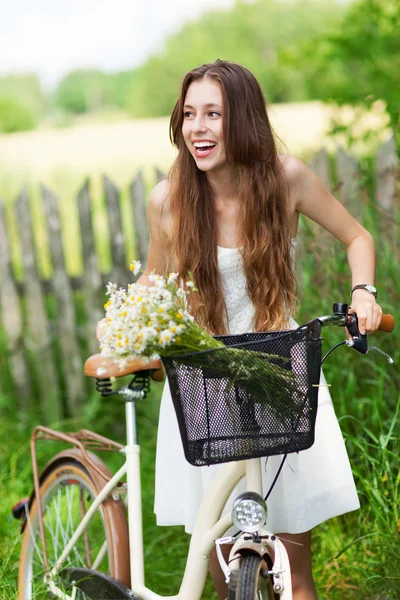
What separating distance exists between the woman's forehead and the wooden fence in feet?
9.96

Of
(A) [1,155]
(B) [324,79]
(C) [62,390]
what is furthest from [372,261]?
(A) [1,155]

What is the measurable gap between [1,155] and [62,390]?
25.2ft

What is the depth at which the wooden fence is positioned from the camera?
5355mm

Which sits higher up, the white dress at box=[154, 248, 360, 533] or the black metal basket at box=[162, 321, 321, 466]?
the black metal basket at box=[162, 321, 321, 466]

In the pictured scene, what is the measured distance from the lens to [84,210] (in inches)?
210

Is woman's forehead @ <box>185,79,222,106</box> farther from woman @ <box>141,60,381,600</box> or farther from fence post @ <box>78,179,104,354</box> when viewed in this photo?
fence post @ <box>78,179,104,354</box>

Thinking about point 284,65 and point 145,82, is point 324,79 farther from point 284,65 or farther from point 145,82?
point 145,82

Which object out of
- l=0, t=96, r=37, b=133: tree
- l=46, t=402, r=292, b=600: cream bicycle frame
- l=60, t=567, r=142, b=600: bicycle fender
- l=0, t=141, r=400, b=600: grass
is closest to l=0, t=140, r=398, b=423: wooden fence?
l=0, t=141, r=400, b=600: grass

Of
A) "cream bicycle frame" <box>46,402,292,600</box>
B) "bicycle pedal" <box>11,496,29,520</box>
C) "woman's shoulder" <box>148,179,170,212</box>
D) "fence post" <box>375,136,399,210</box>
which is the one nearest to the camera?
"cream bicycle frame" <box>46,402,292,600</box>

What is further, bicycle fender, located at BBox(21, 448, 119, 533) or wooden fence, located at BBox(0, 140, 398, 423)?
wooden fence, located at BBox(0, 140, 398, 423)

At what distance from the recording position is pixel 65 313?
5465mm

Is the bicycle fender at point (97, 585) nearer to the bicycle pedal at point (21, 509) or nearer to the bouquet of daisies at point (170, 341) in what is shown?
the bicycle pedal at point (21, 509)

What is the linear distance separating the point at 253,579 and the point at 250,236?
986 mm

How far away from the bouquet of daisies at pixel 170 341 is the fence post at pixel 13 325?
12.2 feet
